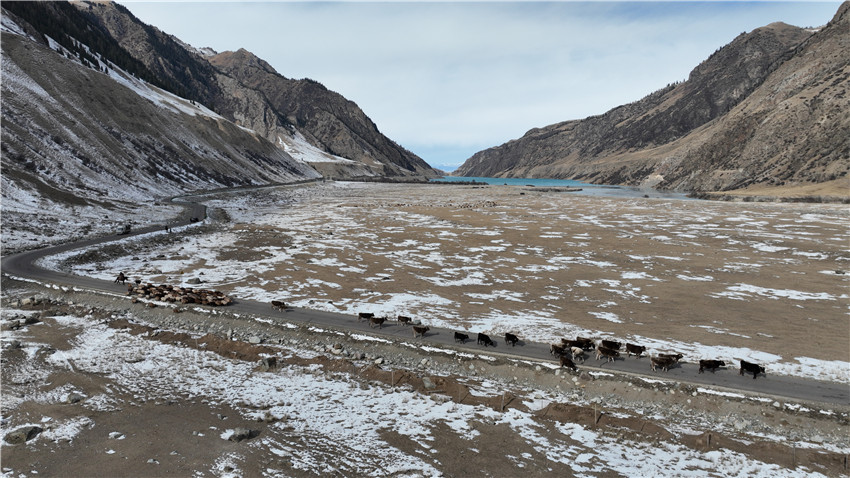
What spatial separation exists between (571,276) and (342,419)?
2414cm

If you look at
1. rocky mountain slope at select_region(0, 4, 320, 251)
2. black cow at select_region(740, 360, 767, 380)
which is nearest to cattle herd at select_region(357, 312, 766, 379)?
black cow at select_region(740, 360, 767, 380)

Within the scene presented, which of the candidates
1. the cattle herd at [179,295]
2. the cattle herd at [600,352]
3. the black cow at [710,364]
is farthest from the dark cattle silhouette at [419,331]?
the cattle herd at [179,295]

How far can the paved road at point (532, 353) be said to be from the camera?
15586 millimetres

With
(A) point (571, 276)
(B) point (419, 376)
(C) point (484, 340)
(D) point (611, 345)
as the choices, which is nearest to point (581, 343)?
(D) point (611, 345)

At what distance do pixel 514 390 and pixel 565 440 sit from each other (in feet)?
10.8

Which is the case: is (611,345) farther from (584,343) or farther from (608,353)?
(584,343)

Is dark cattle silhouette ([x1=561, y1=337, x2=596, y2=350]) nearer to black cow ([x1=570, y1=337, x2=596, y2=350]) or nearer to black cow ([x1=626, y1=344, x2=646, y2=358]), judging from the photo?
black cow ([x1=570, y1=337, x2=596, y2=350])

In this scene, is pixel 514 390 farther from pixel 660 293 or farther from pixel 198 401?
pixel 660 293

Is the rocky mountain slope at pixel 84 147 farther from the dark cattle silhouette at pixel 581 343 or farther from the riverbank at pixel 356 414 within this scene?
the dark cattle silhouette at pixel 581 343

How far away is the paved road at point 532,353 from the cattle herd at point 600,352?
0.25 m

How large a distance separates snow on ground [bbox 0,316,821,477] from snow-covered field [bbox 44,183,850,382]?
23.9 feet

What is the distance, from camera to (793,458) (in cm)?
1227

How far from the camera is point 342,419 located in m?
13.9

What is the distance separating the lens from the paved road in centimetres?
1559
